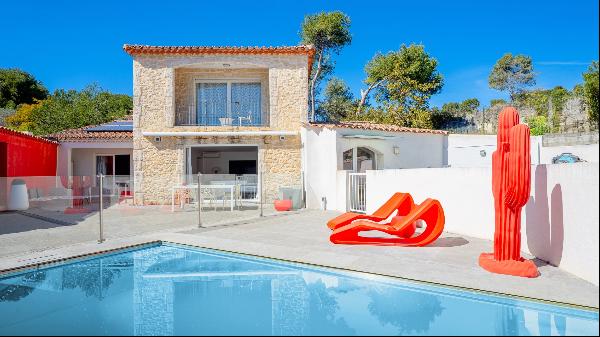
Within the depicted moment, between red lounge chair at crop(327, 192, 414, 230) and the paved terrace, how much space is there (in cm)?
63

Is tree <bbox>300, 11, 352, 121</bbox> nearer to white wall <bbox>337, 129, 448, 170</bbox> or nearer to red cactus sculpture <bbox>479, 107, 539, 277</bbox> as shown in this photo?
white wall <bbox>337, 129, 448, 170</bbox>

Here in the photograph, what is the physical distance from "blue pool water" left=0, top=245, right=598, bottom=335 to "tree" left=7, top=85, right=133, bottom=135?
34.9 meters

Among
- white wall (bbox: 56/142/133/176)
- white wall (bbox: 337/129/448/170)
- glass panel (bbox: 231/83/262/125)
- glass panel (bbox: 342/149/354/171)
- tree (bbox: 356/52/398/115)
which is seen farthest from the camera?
tree (bbox: 356/52/398/115)

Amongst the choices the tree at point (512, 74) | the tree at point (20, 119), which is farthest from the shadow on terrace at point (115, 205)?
the tree at point (512, 74)

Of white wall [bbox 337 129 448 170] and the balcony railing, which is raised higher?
the balcony railing

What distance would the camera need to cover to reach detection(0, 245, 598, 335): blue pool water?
4883 mm

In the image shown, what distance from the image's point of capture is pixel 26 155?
18938 millimetres

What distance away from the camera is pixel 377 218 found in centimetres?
983

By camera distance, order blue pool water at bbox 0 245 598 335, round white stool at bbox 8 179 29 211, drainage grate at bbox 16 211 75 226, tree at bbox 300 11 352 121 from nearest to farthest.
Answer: blue pool water at bbox 0 245 598 335 < drainage grate at bbox 16 211 75 226 < round white stool at bbox 8 179 29 211 < tree at bbox 300 11 352 121

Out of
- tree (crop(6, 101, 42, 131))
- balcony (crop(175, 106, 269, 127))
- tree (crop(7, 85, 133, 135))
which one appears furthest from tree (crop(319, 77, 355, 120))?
tree (crop(6, 101, 42, 131))

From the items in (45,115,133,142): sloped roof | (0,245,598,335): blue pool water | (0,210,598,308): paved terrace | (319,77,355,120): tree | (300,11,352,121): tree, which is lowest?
(0,245,598,335): blue pool water

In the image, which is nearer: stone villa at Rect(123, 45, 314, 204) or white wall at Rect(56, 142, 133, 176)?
stone villa at Rect(123, 45, 314, 204)

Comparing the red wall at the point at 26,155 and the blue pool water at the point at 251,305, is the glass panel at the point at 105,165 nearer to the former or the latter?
the red wall at the point at 26,155

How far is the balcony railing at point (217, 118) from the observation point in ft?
64.1
